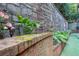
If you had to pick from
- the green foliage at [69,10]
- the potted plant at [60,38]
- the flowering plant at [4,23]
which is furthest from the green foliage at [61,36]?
the flowering plant at [4,23]

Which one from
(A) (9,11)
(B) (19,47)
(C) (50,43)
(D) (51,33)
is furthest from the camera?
(C) (50,43)

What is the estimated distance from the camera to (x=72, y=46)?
1.96 m

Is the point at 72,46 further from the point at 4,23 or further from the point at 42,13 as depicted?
the point at 4,23

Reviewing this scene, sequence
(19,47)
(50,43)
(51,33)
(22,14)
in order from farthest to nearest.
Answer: (50,43), (51,33), (22,14), (19,47)

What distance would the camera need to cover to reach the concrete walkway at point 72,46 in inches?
73.5

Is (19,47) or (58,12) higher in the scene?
(58,12)

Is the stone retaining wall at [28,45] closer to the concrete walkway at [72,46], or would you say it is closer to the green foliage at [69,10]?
the concrete walkway at [72,46]

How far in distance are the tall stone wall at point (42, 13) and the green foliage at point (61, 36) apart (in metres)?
0.06

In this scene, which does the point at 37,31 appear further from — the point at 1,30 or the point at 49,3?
the point at 1,30

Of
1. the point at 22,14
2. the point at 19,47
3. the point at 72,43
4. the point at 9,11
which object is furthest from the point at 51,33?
the point at 19,47

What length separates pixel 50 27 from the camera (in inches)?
80.3

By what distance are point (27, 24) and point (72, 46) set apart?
577mm

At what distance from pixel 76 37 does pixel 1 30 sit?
2.75ft

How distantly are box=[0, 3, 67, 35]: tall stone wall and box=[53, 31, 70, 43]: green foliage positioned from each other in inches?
2.3
